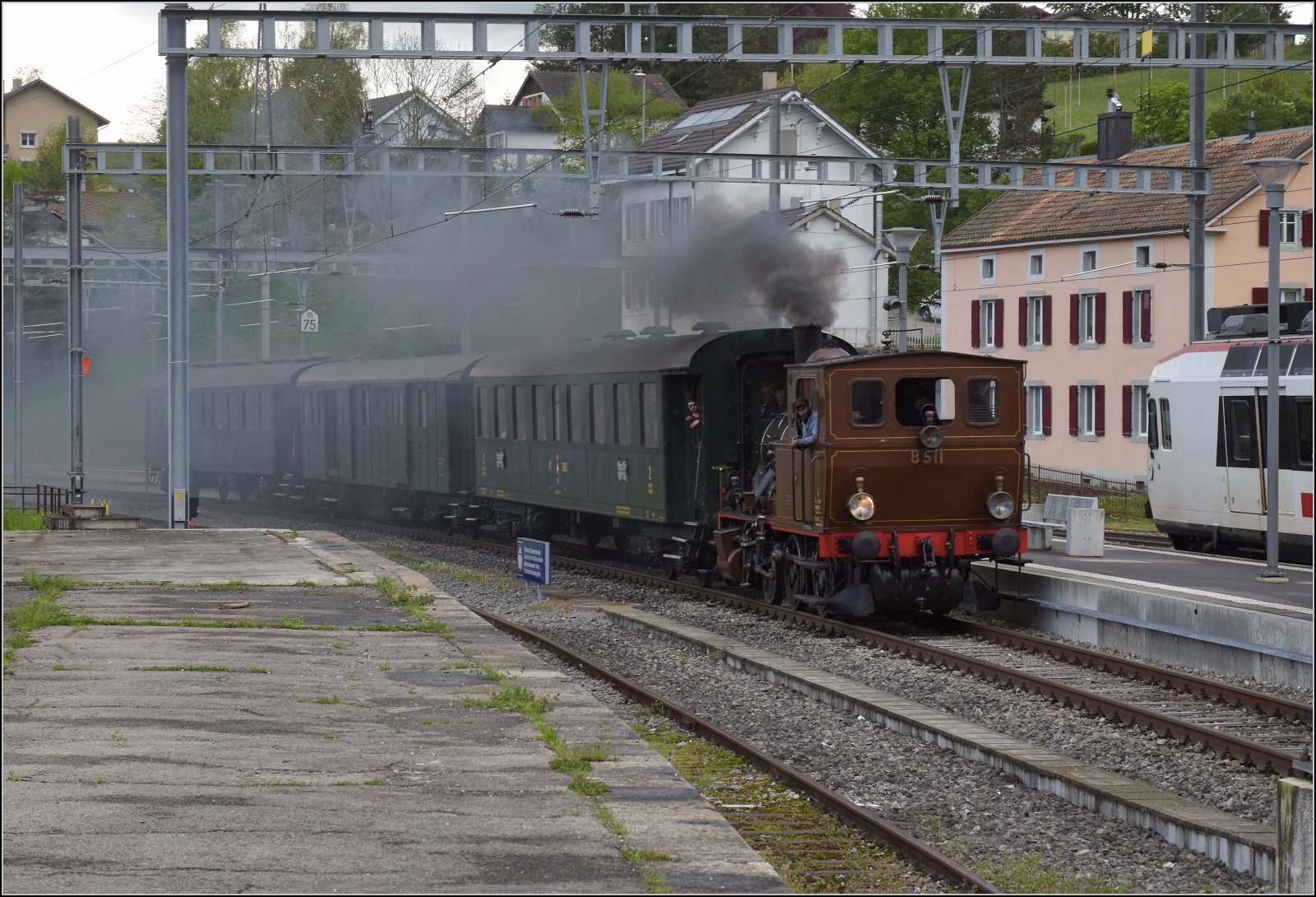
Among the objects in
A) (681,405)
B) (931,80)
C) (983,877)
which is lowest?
(983,877)

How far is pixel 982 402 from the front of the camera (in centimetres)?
1509

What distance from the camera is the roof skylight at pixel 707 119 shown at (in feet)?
154

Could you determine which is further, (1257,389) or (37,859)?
(1257,389)

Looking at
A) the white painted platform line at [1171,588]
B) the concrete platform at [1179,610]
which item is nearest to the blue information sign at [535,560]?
the concrete platform at [1179,610]

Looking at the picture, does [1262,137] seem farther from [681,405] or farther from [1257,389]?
[681,405]

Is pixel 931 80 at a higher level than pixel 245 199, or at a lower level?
higher

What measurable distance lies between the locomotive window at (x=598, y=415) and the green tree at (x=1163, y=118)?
38718 mm

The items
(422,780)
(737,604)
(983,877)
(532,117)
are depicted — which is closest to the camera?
(983,877)

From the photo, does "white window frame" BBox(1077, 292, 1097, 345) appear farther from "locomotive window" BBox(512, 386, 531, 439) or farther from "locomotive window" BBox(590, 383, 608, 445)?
"locomotive window" BBox(590, 383, 608, 445)

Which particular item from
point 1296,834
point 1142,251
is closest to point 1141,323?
point 1142,251

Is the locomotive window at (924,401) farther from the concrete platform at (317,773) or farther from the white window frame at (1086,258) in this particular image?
the white window frame at (1086,258)

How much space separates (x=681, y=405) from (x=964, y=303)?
32.7 metres

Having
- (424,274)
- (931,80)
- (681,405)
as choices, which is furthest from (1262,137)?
(681,405)

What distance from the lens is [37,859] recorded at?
19.3 ft
